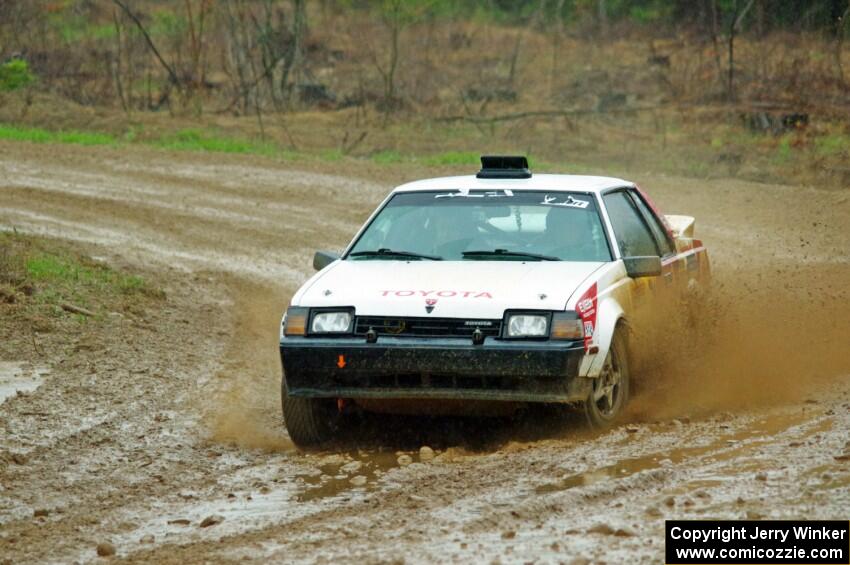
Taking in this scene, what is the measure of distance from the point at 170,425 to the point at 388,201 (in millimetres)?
1936

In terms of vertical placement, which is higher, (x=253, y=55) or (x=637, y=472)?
(x=253, y=55)

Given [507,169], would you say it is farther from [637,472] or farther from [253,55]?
[253,55]

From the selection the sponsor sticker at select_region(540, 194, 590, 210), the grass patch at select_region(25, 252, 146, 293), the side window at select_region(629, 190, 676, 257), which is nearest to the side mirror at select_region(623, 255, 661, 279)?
the sponsor sticker at select_region(540, 194, 590, 210)

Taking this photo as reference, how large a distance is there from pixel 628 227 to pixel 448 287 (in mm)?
1803

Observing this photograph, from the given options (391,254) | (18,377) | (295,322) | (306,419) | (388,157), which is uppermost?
(391,254)

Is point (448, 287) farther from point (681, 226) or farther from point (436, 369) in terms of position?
point (681, 226)

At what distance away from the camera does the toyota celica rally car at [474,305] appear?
22.5 feet

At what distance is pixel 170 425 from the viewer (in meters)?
8.17

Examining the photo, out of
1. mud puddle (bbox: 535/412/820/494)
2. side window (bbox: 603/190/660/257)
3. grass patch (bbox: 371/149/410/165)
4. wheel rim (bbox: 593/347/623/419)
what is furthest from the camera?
grass patch (bbox: 371/149/410/165)

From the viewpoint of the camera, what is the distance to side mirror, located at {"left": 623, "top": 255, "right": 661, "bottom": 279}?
25.5 feet

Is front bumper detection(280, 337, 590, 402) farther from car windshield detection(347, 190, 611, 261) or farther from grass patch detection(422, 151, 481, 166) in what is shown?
grass patch detection(422, 151, 481, 166)

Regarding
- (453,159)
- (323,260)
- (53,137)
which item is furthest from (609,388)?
(53,137)

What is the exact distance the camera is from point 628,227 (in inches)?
333

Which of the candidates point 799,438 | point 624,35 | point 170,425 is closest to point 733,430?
point 799,438
